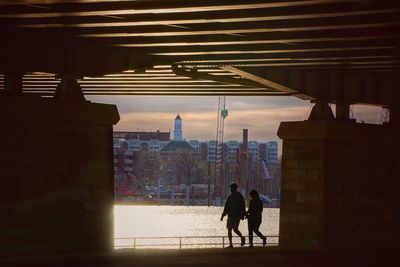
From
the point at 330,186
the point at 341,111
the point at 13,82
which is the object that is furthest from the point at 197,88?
the point at 13,82

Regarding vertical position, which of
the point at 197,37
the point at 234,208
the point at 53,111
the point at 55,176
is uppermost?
the point at 197,37

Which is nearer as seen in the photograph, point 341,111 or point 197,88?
point 341,111

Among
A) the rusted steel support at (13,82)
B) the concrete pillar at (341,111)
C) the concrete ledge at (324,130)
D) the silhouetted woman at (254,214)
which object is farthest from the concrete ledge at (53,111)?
the concrete pillar at (341,111)

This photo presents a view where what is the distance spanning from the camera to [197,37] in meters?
20.1

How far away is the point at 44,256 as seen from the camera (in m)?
20.3

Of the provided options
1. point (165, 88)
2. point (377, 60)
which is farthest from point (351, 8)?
point (165, 88)

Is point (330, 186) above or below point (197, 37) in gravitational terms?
below

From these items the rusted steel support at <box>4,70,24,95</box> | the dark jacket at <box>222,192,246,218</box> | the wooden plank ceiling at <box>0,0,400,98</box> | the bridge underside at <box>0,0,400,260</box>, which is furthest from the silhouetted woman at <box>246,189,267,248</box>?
the rusted steel support at <box>4,70,24,95</box>

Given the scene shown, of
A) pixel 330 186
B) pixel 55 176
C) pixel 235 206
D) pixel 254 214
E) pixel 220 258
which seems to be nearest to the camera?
pixel 220 258

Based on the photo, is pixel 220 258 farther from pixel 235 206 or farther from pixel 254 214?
pixel 254 214

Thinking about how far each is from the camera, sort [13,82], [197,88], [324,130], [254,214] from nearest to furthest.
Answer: [13,82], [254,214], [324,130], [197,88]

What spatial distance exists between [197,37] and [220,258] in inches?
213

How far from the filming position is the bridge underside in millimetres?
17281

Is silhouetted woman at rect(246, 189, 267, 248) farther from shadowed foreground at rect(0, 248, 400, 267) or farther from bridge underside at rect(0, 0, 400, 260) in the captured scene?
bridge underside at rect(0, 0, 400, 260)
